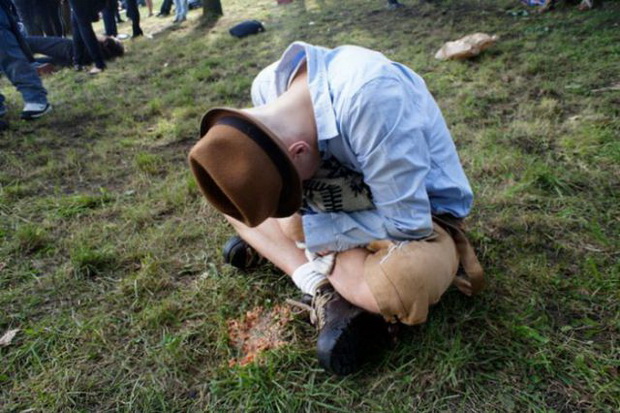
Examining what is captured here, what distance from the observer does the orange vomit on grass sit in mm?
1635

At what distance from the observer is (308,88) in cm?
142

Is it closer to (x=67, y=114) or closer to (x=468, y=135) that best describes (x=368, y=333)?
(x=468, y=135)

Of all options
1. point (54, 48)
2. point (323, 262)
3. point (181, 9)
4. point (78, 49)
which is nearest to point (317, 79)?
point (323, 262)

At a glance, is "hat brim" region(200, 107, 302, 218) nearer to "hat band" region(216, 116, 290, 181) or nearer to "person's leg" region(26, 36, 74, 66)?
"hat band" region(216, 116, 290, 181)

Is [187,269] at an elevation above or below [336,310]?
below

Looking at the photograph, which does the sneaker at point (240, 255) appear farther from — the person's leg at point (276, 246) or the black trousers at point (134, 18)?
the black trousers at point (134, 18)

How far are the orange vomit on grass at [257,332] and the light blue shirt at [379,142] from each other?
0.34 meters

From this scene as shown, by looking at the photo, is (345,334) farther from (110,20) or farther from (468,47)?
(110,20)

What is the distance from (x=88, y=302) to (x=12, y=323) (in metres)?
0.30

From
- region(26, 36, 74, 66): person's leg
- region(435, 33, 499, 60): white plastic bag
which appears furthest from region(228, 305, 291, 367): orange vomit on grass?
region(26, 36, 74, 66): person's leg

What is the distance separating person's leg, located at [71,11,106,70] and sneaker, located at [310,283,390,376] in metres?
5.51

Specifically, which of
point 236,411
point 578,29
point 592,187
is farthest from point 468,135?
point 578,29

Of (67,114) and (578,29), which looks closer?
(67,114)

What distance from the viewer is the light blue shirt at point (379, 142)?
1.29m
